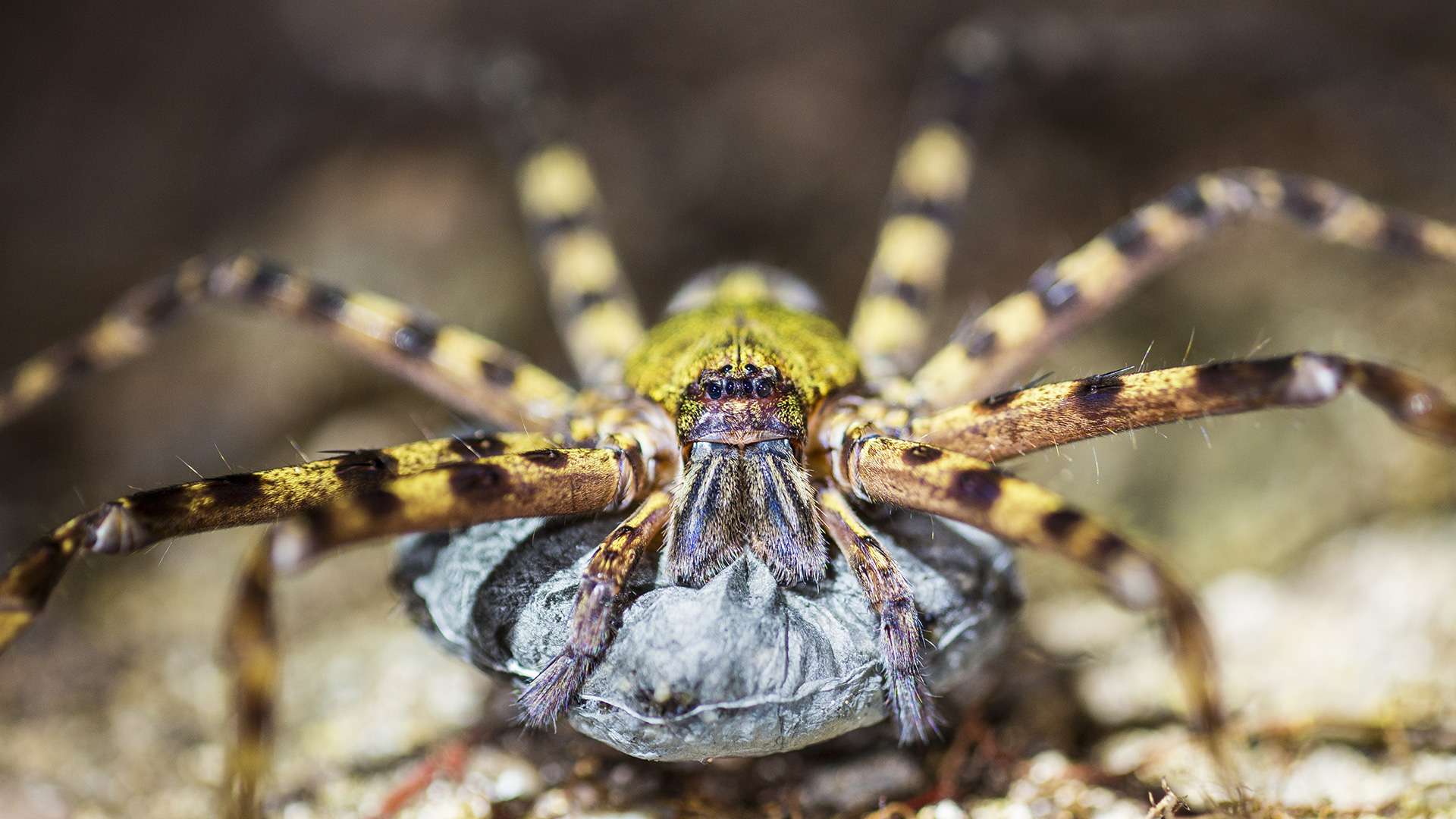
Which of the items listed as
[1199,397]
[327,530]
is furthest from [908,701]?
[327,530]

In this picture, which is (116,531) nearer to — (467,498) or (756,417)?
(467,498)

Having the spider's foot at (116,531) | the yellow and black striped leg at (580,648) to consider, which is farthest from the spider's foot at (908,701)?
the spider's foot at (116,531)

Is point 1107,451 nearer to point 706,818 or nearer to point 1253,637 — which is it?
point 1253,637

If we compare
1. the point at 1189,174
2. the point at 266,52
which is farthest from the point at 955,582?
the point at 266,52

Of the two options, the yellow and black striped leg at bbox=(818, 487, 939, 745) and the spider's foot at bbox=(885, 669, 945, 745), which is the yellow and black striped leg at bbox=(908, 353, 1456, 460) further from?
the spider's foot at bbox=(885, 669, 945, 745)

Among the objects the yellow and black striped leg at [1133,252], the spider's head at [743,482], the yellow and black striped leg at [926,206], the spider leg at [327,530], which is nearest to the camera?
the spider leg at [327,530]

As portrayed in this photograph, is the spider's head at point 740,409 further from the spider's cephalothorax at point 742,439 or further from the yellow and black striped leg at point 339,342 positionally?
the yellow and black striped leg at point 339,342
